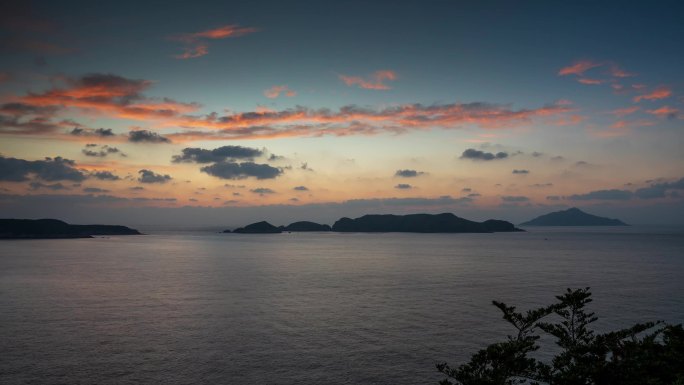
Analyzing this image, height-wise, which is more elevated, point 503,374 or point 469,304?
point 503,374

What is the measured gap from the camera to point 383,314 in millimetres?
67312

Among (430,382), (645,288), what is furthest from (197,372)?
(645,288)

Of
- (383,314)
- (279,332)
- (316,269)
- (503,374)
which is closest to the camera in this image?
(503,374)

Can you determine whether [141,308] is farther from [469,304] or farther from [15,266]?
[15,266]

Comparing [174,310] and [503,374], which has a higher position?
[503,374]

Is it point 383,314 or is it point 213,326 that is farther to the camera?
point 383,314

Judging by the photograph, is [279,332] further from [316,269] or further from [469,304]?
[316,269]

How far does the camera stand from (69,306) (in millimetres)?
73188

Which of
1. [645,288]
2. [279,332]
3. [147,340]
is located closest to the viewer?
[147,340]

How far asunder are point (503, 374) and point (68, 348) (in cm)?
4615

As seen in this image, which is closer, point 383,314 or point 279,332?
point 279,332

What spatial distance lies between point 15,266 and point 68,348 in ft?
382

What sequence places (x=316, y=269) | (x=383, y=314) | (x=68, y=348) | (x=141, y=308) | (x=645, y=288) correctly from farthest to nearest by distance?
(x=316, y=269), (x=645, y=288), (x=141, y=308), (x=383, y=314), (x=68, y=348)

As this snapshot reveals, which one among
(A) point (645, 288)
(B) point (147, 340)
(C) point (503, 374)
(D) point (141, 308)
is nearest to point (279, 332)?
(B) point (147, 340)
